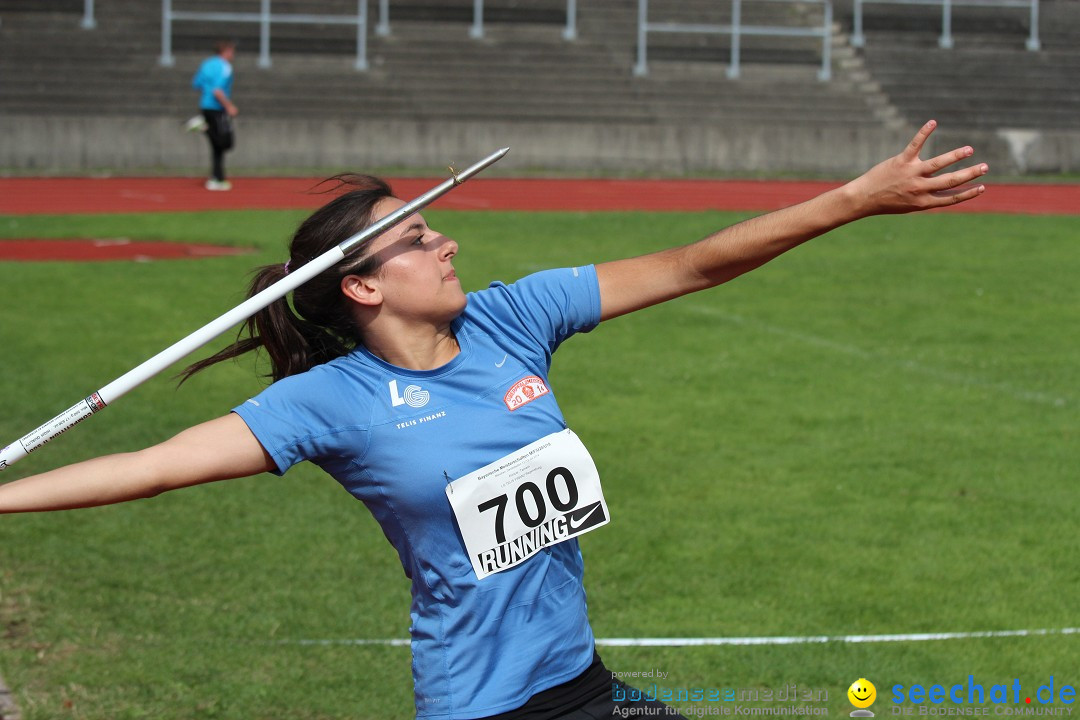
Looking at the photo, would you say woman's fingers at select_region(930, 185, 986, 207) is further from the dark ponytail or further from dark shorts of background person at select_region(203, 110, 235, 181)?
dark shorts of background person at select_region(203, 110, 235, 181)

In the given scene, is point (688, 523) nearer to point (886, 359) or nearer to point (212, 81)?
point (886, 359)

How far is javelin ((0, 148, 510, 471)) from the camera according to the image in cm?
312

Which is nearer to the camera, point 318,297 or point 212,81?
point 318,297

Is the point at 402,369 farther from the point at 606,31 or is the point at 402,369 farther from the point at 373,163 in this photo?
the point at 606,31

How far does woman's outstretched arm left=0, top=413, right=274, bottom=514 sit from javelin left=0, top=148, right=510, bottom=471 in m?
0.16

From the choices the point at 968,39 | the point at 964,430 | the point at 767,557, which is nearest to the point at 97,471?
the point at 767,557

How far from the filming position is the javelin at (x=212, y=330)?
3123 mm

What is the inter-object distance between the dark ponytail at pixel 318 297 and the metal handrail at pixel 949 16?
33276 mm

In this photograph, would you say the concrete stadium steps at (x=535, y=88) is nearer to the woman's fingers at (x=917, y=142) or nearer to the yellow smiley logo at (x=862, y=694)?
the yellow smiley logo at (x=862, y=694)

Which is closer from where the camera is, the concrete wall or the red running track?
the red running track

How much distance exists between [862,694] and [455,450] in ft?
8.11

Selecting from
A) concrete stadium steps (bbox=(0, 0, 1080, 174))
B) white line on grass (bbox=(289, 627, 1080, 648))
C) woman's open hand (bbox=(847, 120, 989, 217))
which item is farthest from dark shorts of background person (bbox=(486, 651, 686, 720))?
concrete stadium steps (bbox=(0, 0, 1080, 174))

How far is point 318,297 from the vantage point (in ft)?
11.5

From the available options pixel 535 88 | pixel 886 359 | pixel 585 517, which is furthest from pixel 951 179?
pixel 535 88
